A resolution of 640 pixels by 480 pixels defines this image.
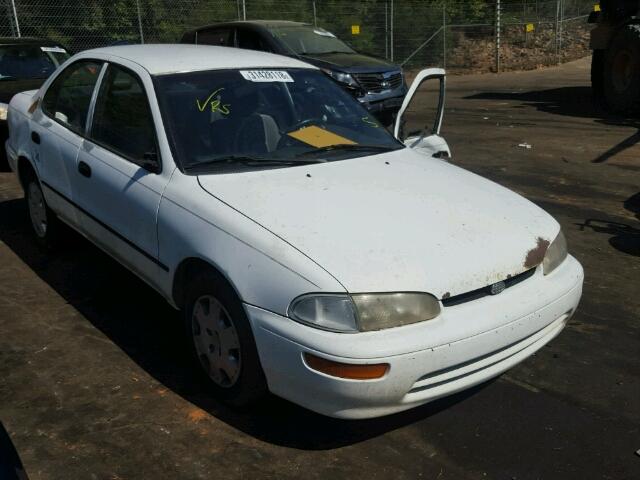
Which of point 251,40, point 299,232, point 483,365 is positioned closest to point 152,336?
point 299,232

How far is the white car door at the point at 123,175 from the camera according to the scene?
140 inches

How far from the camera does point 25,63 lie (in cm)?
888

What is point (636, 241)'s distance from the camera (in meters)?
5.55

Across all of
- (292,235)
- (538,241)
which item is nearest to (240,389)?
(292,235)

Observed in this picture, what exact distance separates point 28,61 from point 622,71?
9220 mm

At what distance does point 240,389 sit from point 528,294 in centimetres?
133

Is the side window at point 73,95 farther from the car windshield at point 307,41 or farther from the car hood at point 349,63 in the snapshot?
the car windshield at point 307,41

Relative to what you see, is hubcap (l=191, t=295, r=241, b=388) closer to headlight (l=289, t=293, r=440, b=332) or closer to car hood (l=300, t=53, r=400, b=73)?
headlight (l=289, t=293, r=440, b=332)

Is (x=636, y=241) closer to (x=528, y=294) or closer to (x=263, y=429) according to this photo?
(x=528, y=294)

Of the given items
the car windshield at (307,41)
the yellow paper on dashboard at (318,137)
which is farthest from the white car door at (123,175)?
the car windshield at (307,41)

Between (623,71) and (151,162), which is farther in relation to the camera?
(623,71)

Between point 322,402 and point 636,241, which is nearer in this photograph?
point 322,402

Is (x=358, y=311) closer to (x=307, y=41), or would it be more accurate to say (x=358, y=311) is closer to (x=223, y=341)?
(x=223, y=341)

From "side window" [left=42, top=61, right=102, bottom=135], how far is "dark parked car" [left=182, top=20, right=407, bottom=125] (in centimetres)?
575
